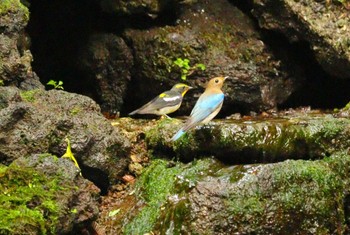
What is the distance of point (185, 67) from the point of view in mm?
10570

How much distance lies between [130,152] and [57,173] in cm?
201

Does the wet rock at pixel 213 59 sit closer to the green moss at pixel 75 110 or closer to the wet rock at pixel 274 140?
the wet rock at pixel 274 140

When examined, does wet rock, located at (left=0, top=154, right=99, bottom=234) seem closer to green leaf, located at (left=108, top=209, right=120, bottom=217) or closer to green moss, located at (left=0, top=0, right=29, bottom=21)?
green leaf, located at (left=108, top=209, right=120, bottom=217)

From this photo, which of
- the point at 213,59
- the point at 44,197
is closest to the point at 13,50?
the point at 44,197

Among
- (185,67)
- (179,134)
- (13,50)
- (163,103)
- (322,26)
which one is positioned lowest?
(163,103)

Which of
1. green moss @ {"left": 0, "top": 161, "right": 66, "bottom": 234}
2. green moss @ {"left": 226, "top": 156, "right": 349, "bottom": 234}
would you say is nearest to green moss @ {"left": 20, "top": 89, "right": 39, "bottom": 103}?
green moss @ {"left": 0, "top": 161, "right": 66, "bottom": 234}

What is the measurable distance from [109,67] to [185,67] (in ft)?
4.09

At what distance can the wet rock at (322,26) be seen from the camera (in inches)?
402

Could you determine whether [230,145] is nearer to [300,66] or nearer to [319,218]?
[319,218]

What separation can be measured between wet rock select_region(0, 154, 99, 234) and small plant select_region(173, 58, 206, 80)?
4.22 metres

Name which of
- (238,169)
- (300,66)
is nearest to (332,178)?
(238,169)

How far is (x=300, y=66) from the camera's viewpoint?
438 inches

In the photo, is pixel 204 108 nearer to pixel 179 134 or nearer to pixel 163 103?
pixel 179 134

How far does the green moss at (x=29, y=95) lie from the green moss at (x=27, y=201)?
1.52m
